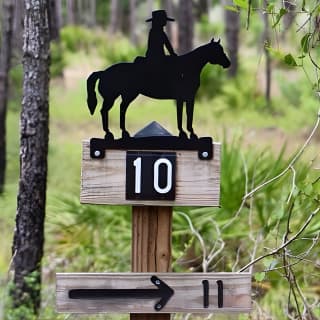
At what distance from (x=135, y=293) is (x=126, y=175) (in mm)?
437

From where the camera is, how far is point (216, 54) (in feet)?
9.65

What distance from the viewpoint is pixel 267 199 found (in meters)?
5.87

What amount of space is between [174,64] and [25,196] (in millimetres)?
2301

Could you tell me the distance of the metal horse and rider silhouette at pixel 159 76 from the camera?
277cm

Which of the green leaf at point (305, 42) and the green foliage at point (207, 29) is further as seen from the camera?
the green foliage at point (207, 29)

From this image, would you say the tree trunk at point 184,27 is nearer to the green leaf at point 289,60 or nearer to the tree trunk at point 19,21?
the tree trunk at point 19,21

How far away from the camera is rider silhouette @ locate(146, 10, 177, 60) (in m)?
2.78

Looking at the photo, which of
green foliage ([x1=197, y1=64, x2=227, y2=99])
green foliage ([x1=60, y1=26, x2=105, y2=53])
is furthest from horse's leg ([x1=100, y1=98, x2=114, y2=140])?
green foliage ([x1=60, y1=26, x2=105, y2=53])

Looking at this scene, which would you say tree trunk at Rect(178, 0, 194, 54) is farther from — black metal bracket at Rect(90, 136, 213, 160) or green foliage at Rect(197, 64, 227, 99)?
black metal bracket at Rect(90, 136, 213, 160)

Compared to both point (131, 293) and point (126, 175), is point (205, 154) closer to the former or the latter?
point (126, 175)

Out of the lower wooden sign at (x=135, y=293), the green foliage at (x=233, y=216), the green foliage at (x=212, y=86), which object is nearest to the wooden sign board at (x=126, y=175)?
the lower wooden sign at (x=135, y=293)

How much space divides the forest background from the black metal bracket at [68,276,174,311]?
0.46 metres

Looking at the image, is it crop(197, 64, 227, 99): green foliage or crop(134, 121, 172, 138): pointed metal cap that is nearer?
crop(134, 121, 172, 138): pointed metal cap

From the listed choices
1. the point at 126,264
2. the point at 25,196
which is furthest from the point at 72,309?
the point at 126,264
